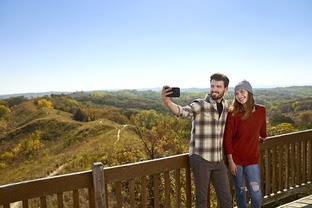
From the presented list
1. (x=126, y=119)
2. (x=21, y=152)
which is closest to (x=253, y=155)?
(x=21, y=152)

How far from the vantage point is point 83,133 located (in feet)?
208

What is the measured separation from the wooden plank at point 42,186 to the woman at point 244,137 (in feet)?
4.56

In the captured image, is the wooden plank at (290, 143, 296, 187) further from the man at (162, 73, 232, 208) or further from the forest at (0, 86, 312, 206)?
the forest at (0, 86, 312, 206)

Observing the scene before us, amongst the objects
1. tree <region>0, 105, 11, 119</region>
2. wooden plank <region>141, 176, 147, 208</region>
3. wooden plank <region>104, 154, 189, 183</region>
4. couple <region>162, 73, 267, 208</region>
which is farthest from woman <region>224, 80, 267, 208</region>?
tree <region>0, 105, 11, 119</region>

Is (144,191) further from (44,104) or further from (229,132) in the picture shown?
(44,104)

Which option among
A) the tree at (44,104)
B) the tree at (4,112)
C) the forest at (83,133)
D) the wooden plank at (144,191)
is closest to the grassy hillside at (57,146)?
the forest at (83,133)

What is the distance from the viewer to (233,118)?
296cm

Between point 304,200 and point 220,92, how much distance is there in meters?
2.47

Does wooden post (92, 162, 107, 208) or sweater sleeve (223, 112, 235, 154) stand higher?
sweater sleeve (223, 112, 235, 154)

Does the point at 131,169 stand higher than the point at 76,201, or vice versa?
the point at 131,169

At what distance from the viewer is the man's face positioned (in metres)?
2.74

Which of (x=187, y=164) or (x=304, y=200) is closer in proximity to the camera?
(x=187, y=164)

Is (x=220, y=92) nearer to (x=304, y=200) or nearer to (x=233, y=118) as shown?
(x=233, y=118)

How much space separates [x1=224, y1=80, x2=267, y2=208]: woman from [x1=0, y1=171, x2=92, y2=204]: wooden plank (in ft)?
4.56
